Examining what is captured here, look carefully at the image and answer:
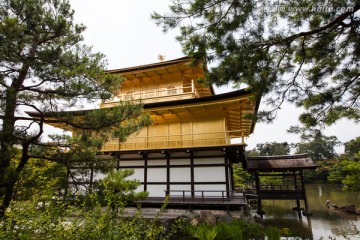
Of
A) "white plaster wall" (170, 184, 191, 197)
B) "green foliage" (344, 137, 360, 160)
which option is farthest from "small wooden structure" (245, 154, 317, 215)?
"green foliage" (344, 137, 360, 160)

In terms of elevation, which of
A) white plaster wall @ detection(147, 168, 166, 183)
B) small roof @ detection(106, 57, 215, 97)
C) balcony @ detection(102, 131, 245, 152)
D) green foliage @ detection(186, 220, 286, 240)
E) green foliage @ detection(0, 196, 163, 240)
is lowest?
green foliage @ detection(186, 220, 286, 240)

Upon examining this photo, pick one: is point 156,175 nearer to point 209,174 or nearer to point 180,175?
point 180,175

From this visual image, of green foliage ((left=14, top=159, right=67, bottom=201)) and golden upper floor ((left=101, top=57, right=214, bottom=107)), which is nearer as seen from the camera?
green foliage ((left=14, top=159, right=67, bottom=201))

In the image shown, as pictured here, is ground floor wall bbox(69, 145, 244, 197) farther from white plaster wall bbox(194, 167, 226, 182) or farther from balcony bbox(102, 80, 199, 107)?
balcony bbox(102, 80, 199, 107)

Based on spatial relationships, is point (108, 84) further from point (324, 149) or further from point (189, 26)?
point (324, 149)

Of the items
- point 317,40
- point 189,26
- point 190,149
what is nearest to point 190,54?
point 189,26

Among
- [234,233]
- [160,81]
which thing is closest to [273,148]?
[160,81]

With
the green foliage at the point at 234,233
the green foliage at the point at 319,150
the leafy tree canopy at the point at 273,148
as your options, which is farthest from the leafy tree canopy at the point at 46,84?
the leafy tree canopy at the point at 273,148

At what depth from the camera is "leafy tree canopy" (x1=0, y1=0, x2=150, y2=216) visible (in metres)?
4.97

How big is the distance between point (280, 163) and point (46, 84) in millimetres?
14893

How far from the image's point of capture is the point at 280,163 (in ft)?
50.3

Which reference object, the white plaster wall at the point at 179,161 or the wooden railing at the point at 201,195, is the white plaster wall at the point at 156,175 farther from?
the wooden railing at the point at 201,195

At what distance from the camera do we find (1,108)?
527cm

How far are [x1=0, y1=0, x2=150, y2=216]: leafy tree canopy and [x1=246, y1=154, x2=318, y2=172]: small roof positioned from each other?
11.5 meters
